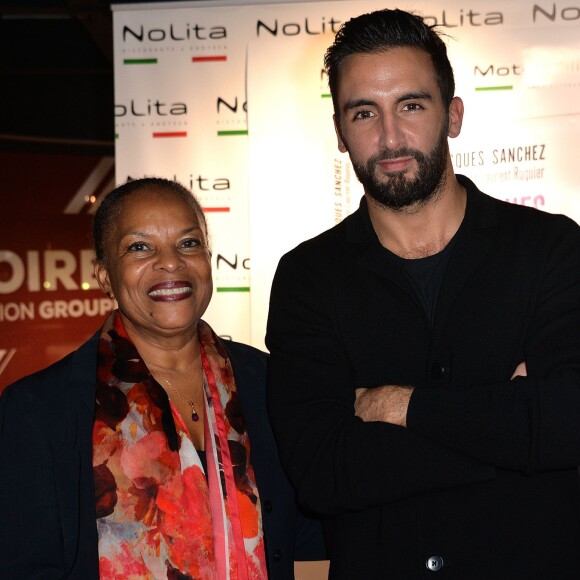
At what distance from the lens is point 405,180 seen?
2.21m

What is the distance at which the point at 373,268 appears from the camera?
2246 mm

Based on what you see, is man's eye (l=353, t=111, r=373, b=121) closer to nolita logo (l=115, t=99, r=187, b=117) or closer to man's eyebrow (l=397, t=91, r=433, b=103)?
man's eyebrow (l=397, t=91, r=433, b=103)

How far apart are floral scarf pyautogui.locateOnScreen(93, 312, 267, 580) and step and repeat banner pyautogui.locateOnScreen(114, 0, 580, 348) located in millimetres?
1781

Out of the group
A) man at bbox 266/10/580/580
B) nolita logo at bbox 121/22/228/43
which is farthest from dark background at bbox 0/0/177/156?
man at bbox 266/10/580/580

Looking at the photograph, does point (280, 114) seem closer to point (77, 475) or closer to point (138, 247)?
point (138, 247)

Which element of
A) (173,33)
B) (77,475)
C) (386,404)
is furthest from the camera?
(173,33)

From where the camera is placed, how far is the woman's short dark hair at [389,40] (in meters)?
2.29

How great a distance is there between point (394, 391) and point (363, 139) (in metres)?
0.64

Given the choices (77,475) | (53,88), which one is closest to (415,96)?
(77,475)

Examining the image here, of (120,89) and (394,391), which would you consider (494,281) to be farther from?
(120,89)

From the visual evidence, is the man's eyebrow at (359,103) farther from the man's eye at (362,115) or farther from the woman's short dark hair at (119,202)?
the woman's short dark hair at (119,202)

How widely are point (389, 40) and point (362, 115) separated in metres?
0.22

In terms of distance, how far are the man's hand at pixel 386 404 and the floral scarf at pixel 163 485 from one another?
439 millimetres

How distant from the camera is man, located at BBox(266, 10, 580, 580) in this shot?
1.99 m
